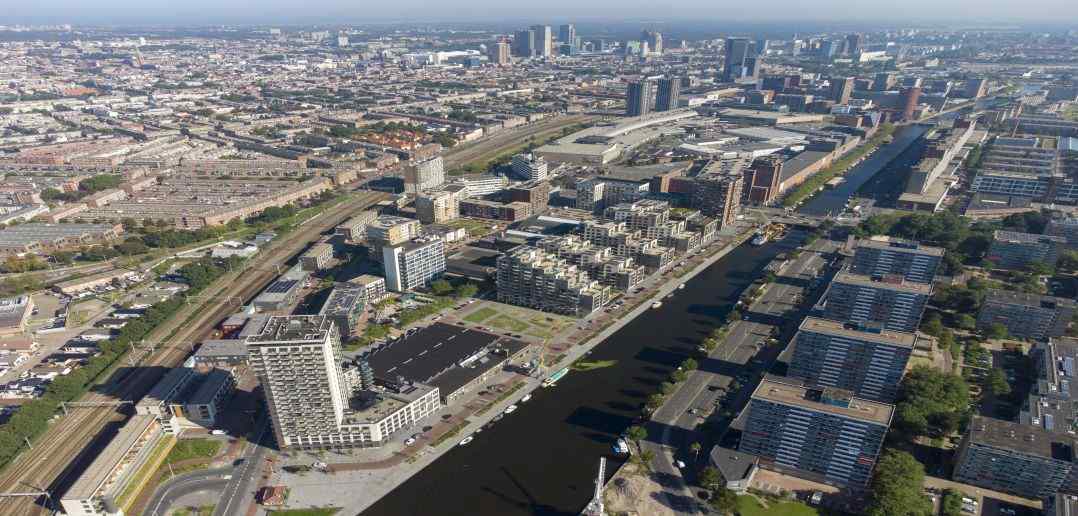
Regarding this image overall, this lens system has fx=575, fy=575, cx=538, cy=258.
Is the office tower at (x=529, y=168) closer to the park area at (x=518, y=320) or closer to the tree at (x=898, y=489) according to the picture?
the park area at (x=518, y=320)

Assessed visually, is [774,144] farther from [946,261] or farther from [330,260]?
[330,260]

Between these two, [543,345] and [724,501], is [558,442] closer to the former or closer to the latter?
[724,501]

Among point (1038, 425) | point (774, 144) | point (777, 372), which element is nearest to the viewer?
point (1038, 425)

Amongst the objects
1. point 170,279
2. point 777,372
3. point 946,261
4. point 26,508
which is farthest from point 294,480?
point 946,261

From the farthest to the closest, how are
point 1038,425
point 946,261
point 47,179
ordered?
point 47,179, point 946,261, point 1038,425

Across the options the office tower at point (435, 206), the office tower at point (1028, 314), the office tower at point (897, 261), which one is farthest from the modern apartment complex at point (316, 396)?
the office tower at point (1028, 314)
